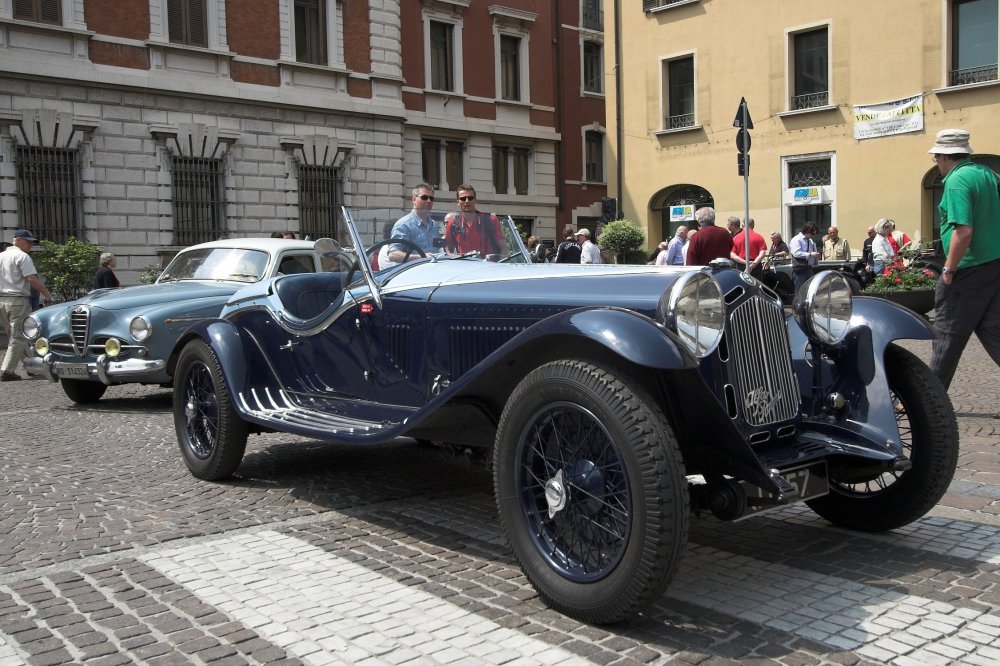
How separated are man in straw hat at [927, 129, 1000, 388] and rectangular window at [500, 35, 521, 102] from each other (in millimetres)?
24503

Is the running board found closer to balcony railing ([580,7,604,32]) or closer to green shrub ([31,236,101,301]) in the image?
green shrub ([31,236,101,301])

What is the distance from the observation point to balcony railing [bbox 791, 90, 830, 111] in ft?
74.4

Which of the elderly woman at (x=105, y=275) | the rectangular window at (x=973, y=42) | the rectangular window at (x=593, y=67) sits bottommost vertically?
the elderly woman at (x=105, y=275)

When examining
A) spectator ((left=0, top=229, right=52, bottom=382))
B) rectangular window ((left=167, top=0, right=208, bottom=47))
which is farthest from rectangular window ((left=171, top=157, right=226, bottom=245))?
spectator ((left=0, top=229, right=52, bottom=382))

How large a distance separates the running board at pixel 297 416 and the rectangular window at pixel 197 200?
17.0 meters

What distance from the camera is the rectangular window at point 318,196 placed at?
23734mm

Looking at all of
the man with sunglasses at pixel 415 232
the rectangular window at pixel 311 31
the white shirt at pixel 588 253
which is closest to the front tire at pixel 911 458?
the man with sunglasses at pixel 415 232

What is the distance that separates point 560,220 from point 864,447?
95.0 ft

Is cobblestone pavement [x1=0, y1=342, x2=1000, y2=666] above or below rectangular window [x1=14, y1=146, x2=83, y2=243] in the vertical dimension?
below

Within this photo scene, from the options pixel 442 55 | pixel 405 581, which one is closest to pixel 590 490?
pixel 405 581

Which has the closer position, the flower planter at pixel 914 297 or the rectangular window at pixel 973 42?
the flower planter at pixel 914 297

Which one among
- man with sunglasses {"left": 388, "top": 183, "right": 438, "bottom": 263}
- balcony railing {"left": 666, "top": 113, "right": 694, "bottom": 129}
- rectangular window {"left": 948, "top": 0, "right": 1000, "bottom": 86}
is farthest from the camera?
balcony railing {"left": 666, "top": 113, "right": 694, "bottom": 129}

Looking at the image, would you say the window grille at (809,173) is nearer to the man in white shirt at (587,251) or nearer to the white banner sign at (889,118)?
the white banner sign at (889,118)

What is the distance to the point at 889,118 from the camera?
21344 millimetres
